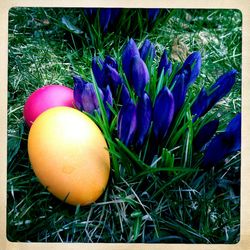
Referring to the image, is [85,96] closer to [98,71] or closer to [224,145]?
[98,71]

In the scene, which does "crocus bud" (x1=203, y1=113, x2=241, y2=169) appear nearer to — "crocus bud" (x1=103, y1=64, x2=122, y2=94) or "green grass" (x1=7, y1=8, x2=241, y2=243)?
"green grass" (x1=7, y1=8, x2=241, y2=243)

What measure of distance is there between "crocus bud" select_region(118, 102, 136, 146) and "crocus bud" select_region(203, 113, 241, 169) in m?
0.10

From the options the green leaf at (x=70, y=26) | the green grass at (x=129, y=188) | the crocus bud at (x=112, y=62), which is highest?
the green leaf at (x=70, y=26)

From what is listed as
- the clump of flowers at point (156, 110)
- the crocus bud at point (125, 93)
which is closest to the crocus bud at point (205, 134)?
the clump of flowers at point (156, 110)

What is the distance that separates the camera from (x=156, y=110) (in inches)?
30.8

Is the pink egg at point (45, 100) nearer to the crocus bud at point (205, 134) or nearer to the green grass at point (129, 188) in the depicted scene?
the green grass at point (129, 188)

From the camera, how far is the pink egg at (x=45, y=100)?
78 centimetres

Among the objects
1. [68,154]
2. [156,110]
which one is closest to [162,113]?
[156,110]

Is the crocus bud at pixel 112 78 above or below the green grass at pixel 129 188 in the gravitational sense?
above

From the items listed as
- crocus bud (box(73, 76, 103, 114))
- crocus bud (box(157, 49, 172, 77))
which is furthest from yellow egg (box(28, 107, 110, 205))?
crocus bud (box(157, 49, 172, 77))

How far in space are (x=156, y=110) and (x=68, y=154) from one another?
0.13 metres

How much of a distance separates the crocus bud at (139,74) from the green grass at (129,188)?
3 cm

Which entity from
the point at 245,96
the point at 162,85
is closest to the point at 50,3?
the point at 162,85

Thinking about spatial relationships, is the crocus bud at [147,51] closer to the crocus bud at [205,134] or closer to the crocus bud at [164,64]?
the crocus bud at [164,64]
